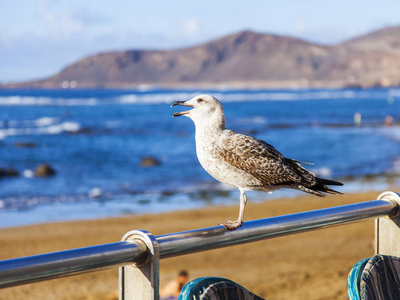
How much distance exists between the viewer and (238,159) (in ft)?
7.21

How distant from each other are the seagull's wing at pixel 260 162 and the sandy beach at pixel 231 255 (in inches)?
223

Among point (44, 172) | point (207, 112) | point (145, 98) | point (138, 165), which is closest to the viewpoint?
point (207, 112)

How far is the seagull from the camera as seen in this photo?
2148mm

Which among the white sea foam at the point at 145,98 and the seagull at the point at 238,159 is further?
the white sea foam at the point at 145,98

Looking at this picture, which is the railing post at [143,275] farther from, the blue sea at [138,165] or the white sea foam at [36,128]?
the white sea foam at [36,128]

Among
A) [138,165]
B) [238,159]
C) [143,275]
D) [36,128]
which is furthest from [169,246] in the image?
[36,128]

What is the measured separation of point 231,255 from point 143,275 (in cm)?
892

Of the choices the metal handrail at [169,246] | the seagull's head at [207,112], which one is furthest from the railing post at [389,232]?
the seagull's head at [207,112]

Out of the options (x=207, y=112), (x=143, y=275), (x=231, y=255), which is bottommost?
(x=231, y=255)

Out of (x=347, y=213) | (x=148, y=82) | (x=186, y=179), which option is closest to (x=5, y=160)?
(x=186, y=179)

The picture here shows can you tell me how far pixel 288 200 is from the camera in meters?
16.1

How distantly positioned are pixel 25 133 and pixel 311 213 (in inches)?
1679

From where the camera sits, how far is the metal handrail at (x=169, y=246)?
1422mm

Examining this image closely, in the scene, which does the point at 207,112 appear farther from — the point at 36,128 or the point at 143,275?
the point at 36,128
